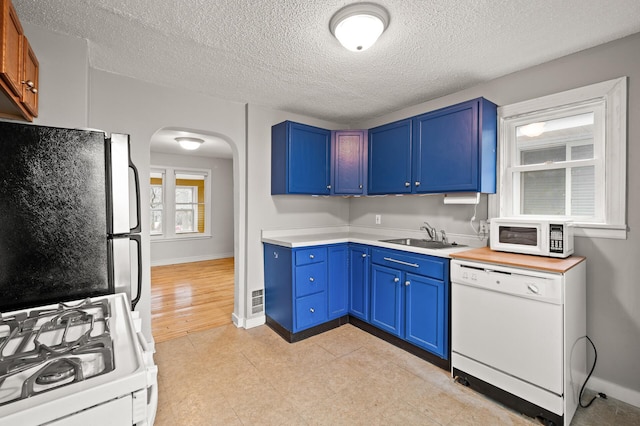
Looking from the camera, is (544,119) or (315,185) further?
(315,185)

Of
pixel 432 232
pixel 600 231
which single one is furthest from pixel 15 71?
pixel 600 231

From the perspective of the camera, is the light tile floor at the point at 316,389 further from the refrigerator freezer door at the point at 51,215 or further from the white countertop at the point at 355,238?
the refrigerator freezer door at the point at 51,215

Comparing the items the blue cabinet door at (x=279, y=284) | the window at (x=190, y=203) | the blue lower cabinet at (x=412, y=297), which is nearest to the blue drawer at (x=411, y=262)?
the blue lower cabinet at (x=412, y=297)

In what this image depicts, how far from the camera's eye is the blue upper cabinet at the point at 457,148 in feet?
8.09

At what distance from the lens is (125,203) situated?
1.61 m

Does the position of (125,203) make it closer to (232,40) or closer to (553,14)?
(232,40)

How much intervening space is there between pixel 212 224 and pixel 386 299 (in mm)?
5262

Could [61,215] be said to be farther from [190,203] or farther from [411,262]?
[190,203]

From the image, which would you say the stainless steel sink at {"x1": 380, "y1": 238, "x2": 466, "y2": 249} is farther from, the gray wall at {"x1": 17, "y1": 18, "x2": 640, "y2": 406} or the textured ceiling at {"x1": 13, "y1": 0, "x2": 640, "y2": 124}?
the textured ceiling at {"x1": 13, "y1": 0, "x2": 640, "y2": 124}

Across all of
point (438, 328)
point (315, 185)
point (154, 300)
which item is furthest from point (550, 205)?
point (154, 300)

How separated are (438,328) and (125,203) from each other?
236 cm

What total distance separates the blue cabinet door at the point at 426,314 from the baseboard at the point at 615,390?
98cm

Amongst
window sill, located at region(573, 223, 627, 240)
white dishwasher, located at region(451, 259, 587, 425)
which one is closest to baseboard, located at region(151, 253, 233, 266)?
white dishwasher, located at region(451, 259, 587, 425)

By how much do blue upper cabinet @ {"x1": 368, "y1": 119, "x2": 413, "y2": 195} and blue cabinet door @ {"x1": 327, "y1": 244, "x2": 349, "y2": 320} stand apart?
2.66 ft
